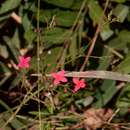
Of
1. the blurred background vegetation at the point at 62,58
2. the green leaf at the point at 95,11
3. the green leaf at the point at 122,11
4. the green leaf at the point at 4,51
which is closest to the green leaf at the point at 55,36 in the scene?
the blurred background vegetation at the point at 62,58

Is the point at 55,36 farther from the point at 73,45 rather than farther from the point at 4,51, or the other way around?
the point at 4,51

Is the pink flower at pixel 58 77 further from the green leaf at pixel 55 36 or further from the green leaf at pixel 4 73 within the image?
the green leaf at pixel 4 73

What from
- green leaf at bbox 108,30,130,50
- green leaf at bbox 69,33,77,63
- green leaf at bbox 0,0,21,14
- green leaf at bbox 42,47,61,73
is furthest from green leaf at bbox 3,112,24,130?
green leaf at bbox 108,30,130,50

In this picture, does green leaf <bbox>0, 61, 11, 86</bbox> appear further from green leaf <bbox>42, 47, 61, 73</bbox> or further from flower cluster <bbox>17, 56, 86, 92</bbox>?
flower cluster <bbox>17, 56, 86, 92</bbox>

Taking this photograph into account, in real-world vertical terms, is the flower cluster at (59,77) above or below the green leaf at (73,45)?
below

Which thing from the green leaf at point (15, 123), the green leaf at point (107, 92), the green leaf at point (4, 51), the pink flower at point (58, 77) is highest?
the green leaf at point (4, 51)

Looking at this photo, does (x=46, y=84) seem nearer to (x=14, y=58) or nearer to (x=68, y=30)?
(x=68, y=30)

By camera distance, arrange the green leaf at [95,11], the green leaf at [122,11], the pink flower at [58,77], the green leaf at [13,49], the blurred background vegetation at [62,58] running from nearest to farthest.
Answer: the pink flower at [58,77]
the blurred background vegetation at [62,58]
the green leaf at [95,11]
the green leaf at [122,11]
the green leaf at [13,49]

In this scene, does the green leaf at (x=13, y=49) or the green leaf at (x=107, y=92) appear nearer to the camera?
the green leaf at (x=107, y=92)
